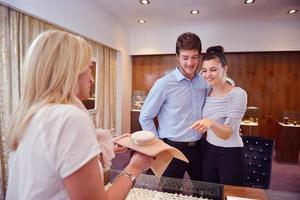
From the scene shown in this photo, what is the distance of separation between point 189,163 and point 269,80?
3.78 metres

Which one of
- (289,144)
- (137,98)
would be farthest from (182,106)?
(137,98)

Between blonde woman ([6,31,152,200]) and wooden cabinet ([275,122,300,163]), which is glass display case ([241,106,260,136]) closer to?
wooden cabinet ([275,122,300,163])

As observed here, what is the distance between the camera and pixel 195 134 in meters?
1.63

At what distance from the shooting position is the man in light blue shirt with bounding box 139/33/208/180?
5.31ft

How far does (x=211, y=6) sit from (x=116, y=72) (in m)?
2.26

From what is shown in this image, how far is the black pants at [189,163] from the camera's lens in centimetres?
163

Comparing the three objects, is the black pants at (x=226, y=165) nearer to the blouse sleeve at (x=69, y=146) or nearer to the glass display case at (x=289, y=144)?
the blouse sleeve at (x=69, y=146)

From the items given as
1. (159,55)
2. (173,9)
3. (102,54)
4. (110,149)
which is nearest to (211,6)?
(173,9)

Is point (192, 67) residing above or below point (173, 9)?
below

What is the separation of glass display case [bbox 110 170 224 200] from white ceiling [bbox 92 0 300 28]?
3007 millimetres

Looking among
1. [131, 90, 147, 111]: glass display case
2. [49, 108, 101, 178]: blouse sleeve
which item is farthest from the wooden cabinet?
[49, 108, 101, 178]: blouse sleeve

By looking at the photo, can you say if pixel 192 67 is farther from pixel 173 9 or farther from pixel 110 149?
pixel 173 9

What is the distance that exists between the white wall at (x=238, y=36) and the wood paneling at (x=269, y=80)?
0.72 feet

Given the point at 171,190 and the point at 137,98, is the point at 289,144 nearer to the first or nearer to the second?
the point at 137,98
